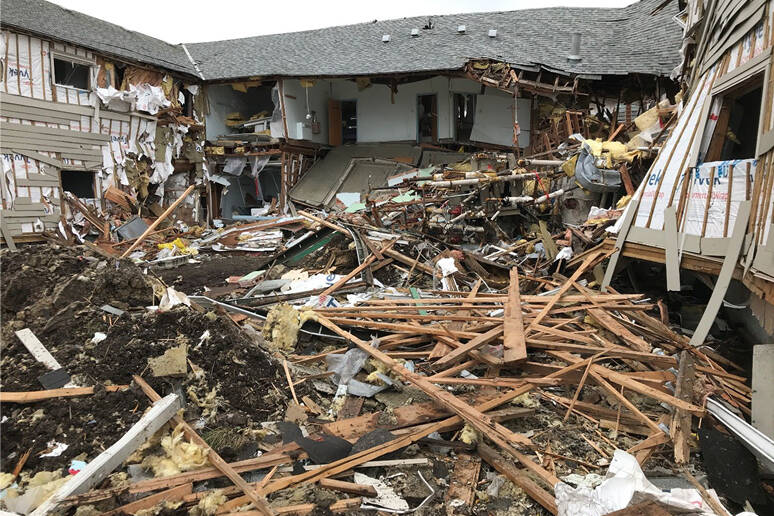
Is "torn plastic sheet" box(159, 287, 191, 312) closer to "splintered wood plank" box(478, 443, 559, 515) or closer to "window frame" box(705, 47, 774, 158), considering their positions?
"splintered wood plank" box(478, 443, 559, 515)

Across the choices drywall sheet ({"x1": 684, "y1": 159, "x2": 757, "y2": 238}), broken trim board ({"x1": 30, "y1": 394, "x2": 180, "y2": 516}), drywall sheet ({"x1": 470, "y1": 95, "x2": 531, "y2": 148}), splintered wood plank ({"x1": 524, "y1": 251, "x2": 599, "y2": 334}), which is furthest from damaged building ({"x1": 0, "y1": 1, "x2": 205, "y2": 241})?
drywall sheet ({"x1": 684, "y1": 159, "x2": 757, "y2": 238})

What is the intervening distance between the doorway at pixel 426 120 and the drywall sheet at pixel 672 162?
12.9 m

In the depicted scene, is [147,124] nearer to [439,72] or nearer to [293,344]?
[439,72]

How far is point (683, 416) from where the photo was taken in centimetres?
410

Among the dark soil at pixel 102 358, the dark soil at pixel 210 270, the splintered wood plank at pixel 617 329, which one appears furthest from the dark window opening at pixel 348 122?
the splintered wood plank at pixel 617 329

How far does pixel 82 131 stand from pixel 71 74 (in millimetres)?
2022

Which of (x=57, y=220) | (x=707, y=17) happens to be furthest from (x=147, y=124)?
(x=707, y=17)

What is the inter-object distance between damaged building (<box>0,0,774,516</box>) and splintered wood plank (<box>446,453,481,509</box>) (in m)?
0.03

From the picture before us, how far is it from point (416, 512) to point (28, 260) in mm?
6594

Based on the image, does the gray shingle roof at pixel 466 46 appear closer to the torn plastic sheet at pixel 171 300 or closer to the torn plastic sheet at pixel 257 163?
the torn plastic sheet at pixel 257 163

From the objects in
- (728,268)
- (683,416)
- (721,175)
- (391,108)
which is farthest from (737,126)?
(391,108)

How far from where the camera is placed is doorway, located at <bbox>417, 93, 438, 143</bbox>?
1970cm

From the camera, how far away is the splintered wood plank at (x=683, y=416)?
12.8 feet

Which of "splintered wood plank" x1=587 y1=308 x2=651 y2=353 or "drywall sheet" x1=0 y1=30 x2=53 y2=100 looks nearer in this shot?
"splintered wood plank" x1=587 y1=308 x2=651 y2=353
